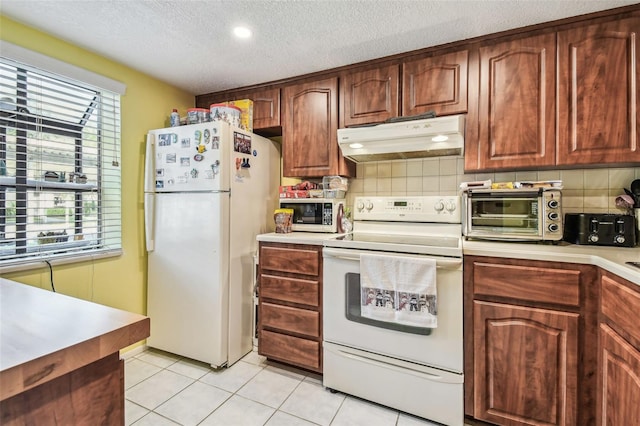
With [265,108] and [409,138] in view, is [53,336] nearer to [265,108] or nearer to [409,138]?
[409,138]

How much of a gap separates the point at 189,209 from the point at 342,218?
43.8 inches

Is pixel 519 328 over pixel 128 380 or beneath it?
over

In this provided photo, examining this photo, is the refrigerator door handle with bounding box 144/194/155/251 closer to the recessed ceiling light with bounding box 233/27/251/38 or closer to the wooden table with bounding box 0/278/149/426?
the recessed ceiling light with bounding box 233/27/251/38

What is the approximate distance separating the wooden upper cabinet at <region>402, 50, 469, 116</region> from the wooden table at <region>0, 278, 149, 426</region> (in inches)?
75.7

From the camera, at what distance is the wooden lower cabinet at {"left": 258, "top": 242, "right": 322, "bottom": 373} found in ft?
6.34

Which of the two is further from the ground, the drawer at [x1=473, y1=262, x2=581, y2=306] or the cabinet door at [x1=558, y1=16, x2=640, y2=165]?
the cabinet door at [x1=558, y1=16, x2=640, y2=165]

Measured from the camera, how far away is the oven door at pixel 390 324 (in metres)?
1.54

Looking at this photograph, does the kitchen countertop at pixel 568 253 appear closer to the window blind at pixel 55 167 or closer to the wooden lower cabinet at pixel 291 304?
the wooden lower cabinet at pixel 291 304

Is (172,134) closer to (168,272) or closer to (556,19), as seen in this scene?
(168,272)

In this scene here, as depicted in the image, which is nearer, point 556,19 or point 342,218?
point 556,19

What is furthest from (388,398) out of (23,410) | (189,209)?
(189,209)

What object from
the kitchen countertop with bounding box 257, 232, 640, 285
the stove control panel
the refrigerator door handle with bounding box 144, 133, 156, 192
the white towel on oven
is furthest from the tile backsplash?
the refrigerator door handle with bounding box 144, 133, 156, 192

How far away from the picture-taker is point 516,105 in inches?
69.1

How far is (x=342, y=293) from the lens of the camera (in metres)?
1.80
